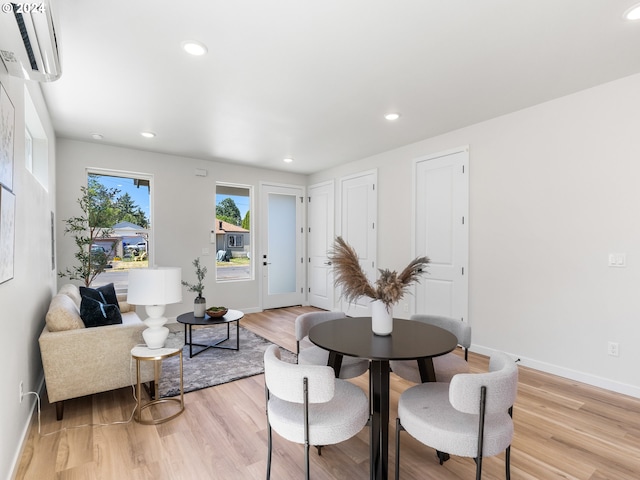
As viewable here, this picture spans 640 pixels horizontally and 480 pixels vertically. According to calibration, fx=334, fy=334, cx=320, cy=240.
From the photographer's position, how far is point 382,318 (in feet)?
6.51

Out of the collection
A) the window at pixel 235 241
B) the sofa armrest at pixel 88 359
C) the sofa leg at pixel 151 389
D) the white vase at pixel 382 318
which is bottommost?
the sofa leg at pixel 151 389

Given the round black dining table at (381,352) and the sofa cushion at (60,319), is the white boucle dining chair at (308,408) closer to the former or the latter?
the round black dining table at (381,352)

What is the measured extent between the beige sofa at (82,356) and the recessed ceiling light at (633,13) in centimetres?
391

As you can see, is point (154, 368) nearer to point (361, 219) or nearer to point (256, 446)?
point (256, 446)

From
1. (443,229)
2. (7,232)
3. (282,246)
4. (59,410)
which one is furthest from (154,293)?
(282,246)

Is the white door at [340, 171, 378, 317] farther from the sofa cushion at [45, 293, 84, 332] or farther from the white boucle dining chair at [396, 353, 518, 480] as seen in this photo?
the sofa cushion at [45, 293, 84, 332]

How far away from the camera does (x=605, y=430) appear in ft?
7.61

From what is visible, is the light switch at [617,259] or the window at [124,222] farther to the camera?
the window at [124,222]

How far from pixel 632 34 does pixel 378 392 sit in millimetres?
2826

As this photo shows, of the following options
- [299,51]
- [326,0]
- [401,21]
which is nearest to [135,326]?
[299,51]

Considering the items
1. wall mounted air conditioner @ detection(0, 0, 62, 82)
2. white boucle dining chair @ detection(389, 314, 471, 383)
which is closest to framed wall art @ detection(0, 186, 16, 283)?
wall mounted air conditioner @ detection(0, 0, 62, 82)

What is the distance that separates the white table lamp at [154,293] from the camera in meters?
2.47

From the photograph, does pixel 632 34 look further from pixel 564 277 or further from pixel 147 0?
pixel 147 0

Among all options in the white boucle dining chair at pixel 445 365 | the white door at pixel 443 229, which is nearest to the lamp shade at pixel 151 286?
the white boucle dining chair at pixel 445 365
